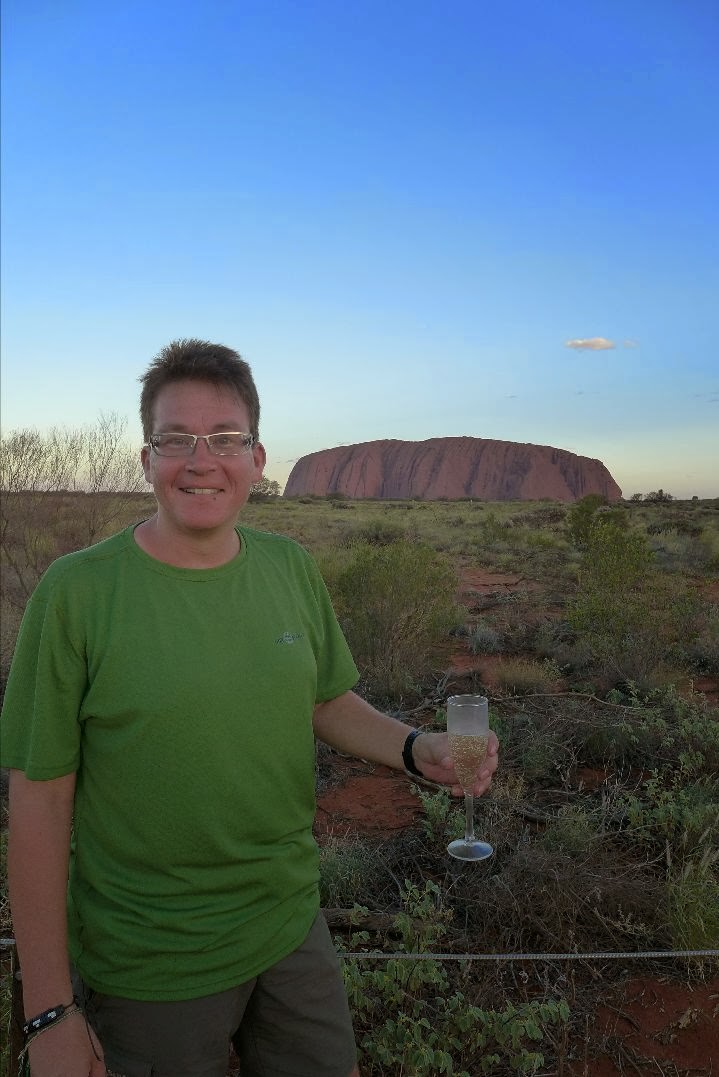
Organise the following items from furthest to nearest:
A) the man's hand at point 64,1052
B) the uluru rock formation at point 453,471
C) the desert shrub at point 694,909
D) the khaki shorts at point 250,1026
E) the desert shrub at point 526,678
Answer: the uluru rock formation at point 453,471 < the desert shrub at point 526,678 < the desert shrub at point 694,909 < the khaki shorts at point 250,1026 < the man's hand at point 64,1052

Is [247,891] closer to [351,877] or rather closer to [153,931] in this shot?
[153,931]

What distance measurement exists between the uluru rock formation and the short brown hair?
9347cm

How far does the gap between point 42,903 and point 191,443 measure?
0.92m

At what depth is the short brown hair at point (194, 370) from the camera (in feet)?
5.60

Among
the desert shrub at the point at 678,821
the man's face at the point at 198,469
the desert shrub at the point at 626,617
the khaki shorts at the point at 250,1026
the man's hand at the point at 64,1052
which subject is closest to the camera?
the man's hand at the point at 64,1052

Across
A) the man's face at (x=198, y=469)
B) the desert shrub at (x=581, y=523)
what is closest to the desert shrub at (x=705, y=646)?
the man's face at (x=198, y=469)

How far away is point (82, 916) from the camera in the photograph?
156 cm

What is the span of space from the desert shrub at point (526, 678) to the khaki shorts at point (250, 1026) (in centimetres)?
531

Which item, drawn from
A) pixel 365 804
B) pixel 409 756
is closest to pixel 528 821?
pixel 365 804

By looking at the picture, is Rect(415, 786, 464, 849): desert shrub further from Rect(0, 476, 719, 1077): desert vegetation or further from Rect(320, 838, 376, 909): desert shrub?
Rect(320, 838, 376, 909): desert shrub

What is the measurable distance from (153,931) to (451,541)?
68.0 feet

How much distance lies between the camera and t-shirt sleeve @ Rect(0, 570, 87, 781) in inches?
57.3

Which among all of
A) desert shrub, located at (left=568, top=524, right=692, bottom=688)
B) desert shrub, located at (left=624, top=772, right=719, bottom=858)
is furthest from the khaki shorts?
desert shrub, located at (left=568, top=524, right=692, bottom=688)

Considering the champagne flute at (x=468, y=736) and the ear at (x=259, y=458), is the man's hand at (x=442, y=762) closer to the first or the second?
the champagne flute at (x=468, y=736)
